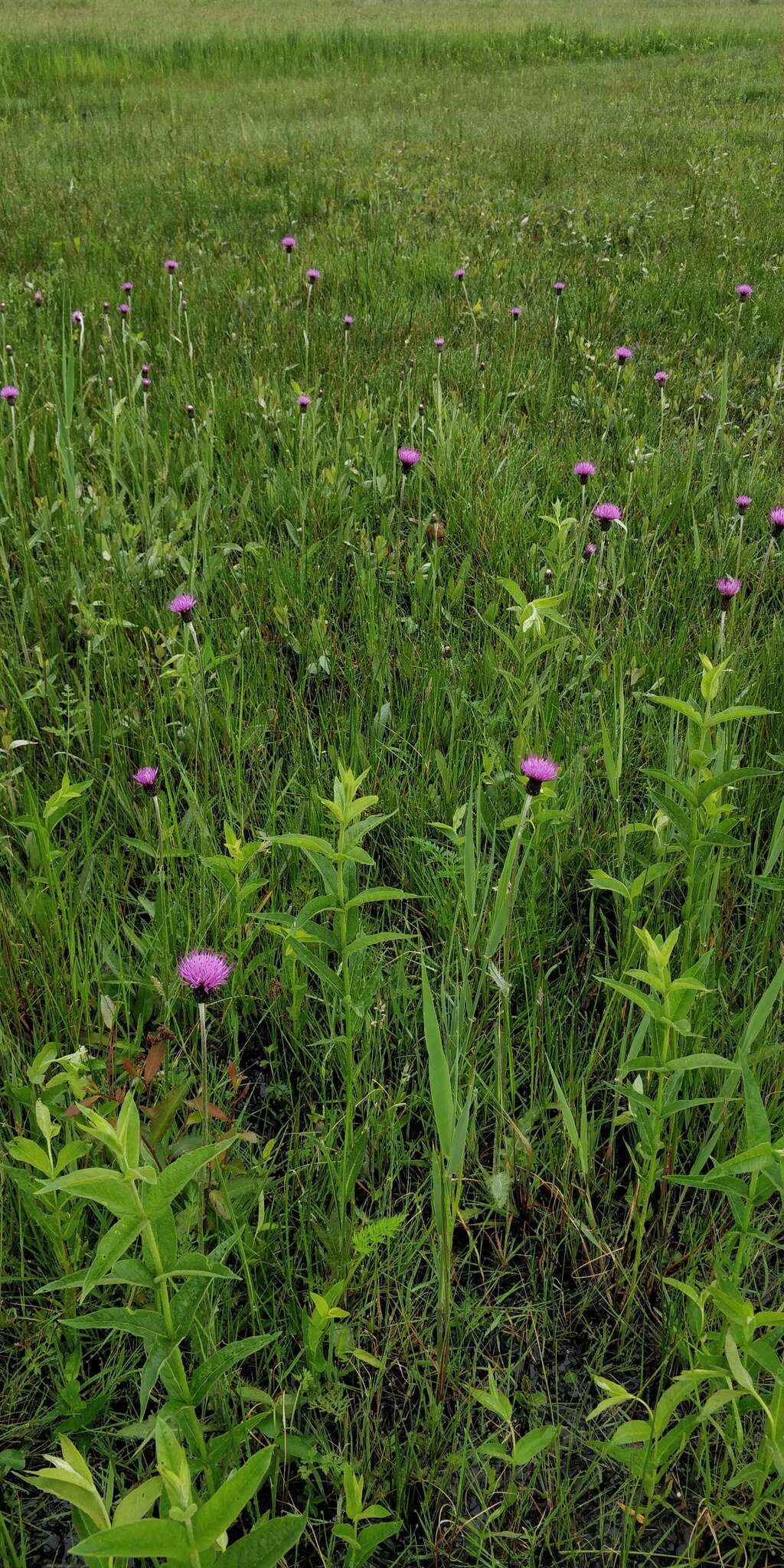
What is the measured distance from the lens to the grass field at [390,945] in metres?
1.15

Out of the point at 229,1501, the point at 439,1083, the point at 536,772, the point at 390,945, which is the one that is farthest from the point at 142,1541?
the point at 390,945

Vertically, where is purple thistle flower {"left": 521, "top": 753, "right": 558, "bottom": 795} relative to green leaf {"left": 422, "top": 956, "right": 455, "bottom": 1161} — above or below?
above

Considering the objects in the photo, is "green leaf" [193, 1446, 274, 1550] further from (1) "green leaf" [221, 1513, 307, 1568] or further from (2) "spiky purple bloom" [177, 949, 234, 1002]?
(2) "spiky purple bloom" [177, 949, 234, 1002]

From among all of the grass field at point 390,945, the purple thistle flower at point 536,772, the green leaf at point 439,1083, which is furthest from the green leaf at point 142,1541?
the purple thistle flower at point 536,772

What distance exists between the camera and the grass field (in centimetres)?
115

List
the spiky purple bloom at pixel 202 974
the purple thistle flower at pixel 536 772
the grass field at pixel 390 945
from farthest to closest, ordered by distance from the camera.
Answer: the purple thistle flower at pixel 536 772 < the spiky purple bloom at pixel 202 974 < the grass field at pixel 390 945

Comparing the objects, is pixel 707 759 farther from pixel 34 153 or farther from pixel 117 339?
pixel 34 153

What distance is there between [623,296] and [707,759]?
4382 mm

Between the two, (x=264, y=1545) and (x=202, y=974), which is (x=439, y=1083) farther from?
(x=264, y=1545)

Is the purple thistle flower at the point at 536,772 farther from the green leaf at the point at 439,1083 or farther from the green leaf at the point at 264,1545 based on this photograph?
the green leaf at the point at 264,1545

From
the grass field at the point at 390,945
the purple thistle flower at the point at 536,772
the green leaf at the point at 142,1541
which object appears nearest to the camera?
the green leaf at the point at 142,1541

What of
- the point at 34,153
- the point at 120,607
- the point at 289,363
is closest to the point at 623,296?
the point at 289,363

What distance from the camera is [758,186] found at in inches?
267

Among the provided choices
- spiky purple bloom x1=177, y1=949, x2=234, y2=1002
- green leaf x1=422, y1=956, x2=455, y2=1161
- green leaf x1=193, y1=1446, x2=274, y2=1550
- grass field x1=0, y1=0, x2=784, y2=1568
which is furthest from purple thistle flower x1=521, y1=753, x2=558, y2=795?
green leaf x1=193, y1=1446, x2=274, y2=1550
